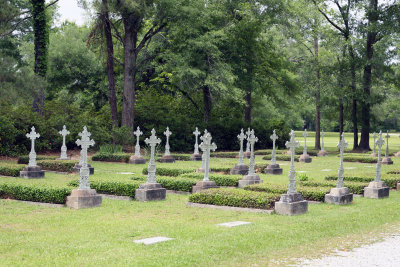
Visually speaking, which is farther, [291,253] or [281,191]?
[281,191]

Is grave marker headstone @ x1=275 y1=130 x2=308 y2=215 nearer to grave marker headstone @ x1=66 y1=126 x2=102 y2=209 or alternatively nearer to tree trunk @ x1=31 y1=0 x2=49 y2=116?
grave marker headstone @ x1=66 y1=126 x2=102 y2=209

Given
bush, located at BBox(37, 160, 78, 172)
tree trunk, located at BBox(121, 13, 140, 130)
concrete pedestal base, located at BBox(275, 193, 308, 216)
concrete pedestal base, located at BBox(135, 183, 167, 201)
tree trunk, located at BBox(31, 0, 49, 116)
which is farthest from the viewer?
tree trunk, located at BBox(121, 13, 140, 130)

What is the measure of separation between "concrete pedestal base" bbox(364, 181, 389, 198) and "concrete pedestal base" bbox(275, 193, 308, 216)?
391 centimetres

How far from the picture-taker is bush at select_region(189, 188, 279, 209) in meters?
11.7

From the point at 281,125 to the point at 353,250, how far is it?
111 feet

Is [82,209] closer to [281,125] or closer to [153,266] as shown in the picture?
[153,266]

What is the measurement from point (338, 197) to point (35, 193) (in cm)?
774

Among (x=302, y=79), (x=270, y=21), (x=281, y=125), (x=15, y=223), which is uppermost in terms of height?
(x=270, y=21)

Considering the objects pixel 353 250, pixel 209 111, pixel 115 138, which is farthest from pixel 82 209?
pixel 209 111

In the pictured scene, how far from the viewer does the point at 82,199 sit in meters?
11.7

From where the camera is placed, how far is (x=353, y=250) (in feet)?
26.7

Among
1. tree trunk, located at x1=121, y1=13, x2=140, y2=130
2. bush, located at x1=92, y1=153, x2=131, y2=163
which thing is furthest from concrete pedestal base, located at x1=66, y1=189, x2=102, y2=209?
tree trunk, located at x1=121, y1=13, x2=140, y2=130

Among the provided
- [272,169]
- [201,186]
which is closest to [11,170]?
[201,186]

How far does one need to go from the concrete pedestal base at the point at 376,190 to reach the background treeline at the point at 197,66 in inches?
718
